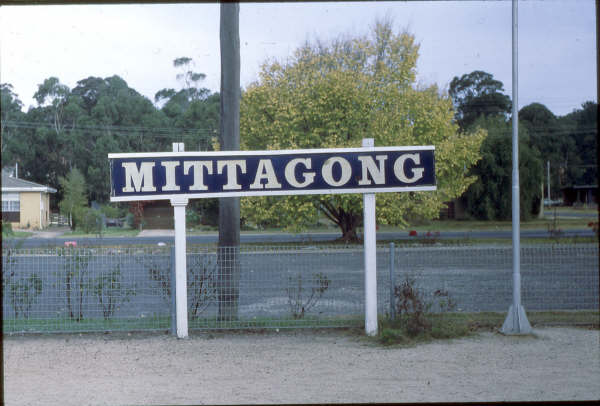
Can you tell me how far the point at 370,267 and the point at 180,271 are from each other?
9.60ft

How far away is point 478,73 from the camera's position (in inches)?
1406

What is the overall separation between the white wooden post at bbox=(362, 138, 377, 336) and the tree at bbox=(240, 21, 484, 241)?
14.8m

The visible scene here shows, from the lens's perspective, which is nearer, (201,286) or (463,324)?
(463,324)

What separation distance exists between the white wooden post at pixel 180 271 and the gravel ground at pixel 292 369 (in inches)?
10.6

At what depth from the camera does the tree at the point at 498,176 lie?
30.4 meters

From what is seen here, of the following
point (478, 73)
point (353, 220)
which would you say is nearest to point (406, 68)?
point (353, 220)

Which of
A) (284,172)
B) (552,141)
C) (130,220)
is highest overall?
(552,141)

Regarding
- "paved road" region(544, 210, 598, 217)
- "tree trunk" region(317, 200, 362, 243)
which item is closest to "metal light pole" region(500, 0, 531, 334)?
"tree trunk" region(317, 200, 362, 243)

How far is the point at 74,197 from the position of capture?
26.2 meters

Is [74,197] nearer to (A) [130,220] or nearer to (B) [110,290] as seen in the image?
(A) [130,220]

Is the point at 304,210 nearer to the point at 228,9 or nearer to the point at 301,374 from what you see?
the point at 228,9

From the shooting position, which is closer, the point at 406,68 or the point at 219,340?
the point at 219,340

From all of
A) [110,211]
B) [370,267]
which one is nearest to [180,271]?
[370,267]

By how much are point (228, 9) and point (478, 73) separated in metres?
29.4
